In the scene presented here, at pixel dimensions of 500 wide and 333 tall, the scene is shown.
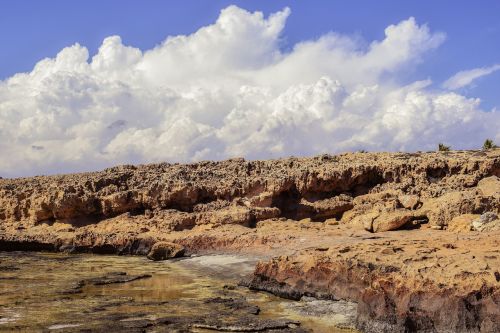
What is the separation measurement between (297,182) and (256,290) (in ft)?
48.3

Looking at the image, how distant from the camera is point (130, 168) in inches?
1594

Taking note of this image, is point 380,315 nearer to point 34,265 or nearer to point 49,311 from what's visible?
point 49,311

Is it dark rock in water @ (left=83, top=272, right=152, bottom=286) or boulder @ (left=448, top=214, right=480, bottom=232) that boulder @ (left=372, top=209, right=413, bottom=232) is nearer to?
boulder @ (left=448, top=214, right=480, bottom=232)

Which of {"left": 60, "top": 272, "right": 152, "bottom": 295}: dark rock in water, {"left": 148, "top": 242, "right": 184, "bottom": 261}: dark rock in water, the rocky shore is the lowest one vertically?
{"left": 60, "top": 272, "right": 152, "bottom": 295}: dark rock in water

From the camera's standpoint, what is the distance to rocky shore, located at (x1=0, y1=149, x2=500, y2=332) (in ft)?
42.3

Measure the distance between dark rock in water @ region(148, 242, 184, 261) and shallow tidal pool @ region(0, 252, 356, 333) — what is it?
5.63ft

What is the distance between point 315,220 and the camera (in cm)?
3077

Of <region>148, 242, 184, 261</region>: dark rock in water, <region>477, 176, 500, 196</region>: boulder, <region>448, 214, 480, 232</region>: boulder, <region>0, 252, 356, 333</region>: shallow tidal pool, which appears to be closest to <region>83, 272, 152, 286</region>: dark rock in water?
<region>0, 252, 356, 333</region>: shallow tidal pool

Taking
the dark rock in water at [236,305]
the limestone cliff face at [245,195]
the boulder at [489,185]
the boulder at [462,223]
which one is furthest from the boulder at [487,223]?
the dark rock in water at [236,305]

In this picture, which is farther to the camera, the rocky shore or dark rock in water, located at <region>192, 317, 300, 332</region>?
the rocky shore

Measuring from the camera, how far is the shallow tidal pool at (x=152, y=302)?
13.1m

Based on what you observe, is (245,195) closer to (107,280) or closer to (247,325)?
(107,280)

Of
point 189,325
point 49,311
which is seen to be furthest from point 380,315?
point 49,311

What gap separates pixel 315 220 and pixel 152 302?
1627 centimetres
